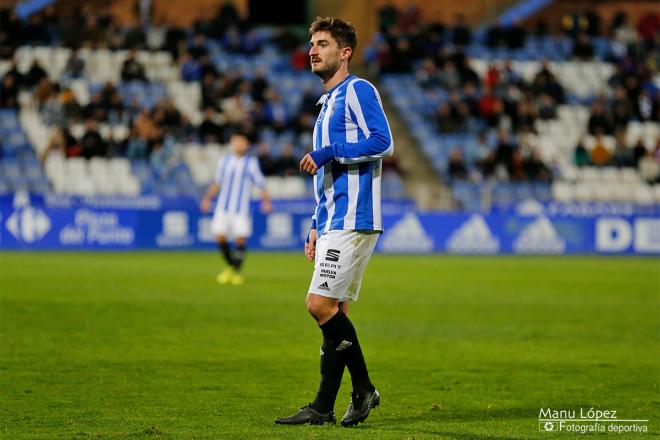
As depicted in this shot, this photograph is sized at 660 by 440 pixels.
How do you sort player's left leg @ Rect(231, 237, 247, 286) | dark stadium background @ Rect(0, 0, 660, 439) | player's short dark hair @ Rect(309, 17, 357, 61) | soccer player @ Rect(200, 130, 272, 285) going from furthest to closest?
soccer player @ Rect(200, 130, 272, 285) → player's left leg @ Rect(231, 237, 247, 286) → dark stadium background @ Rect(0, 0, 660, 439) → player's short dark hair @ Rect(309, 17, 357, 61)

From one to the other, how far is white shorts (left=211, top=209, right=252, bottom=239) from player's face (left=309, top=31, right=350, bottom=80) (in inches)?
498

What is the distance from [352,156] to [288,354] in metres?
3.70

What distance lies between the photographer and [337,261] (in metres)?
6.82

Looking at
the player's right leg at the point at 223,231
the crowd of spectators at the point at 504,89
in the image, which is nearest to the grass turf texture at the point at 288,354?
the player's right leg at the point at 223,231

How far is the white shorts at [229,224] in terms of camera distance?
64.2 feet

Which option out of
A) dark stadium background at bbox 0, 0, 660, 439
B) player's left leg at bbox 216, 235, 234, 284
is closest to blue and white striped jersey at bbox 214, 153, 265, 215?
player's left leg at bbox 216, 235, 234, 284

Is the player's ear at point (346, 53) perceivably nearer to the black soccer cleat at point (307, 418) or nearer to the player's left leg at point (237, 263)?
the black soccer cleat at point (307, 418)

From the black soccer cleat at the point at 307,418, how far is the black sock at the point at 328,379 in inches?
1.1

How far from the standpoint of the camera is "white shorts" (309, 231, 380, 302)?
22.4ft

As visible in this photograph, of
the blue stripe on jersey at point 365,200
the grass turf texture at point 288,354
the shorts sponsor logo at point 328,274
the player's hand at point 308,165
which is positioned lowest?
the grass turf texture at point 288,354

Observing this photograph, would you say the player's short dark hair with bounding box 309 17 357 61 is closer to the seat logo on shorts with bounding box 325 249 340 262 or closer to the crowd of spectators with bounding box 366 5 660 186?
the seat logo on shorts with bounding box 325 249 340 262

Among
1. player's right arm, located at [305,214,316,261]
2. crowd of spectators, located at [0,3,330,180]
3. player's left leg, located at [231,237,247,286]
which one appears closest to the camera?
player's right arm, located at [305,214,316,261]

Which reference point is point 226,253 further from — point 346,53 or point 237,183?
point 346,53

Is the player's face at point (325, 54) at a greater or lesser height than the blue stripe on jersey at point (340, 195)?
greater
